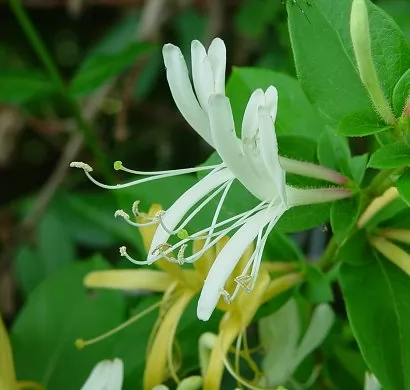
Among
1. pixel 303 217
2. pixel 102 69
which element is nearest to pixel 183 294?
pixel 303 217

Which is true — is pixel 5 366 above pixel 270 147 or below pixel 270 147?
below

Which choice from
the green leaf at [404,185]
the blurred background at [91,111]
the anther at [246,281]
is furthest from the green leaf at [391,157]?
the blurred background at [91,111]

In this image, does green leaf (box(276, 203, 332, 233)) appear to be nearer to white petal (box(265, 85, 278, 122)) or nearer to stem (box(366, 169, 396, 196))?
stem (box(366, 169, 396, 196))

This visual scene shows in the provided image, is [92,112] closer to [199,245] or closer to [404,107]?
[199,245]

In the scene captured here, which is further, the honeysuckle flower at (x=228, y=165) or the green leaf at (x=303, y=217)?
the green leaf at (x=303, y=217)

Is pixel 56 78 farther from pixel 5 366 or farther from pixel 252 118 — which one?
pixel 252 118

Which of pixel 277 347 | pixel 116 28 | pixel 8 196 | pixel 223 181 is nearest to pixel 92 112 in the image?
pixel 116 28

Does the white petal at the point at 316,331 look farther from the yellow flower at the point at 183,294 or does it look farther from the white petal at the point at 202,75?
the white petal at the point at 202,75

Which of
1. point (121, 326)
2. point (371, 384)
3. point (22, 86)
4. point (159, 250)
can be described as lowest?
point (371, 384)
